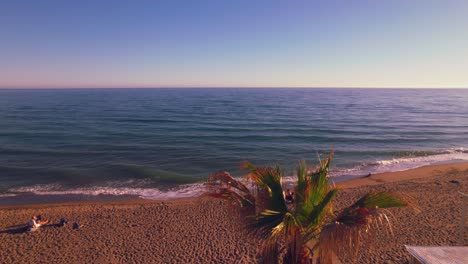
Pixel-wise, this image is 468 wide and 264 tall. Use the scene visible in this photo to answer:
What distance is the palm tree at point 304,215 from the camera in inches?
141

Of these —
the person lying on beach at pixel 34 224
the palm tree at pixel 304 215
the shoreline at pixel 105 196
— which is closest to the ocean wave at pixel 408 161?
the shoreline at pixel 105 196

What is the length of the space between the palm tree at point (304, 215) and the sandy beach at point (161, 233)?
325 cm

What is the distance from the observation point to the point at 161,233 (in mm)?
11328

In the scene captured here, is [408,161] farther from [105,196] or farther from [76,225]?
[76,225]

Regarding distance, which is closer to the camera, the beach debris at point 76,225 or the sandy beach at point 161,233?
the sandy beach at point 161,233

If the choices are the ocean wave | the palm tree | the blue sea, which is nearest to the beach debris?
the blue sea

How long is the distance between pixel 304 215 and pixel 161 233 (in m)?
8.66

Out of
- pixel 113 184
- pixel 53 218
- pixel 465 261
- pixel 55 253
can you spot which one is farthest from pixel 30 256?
pixel 465 261

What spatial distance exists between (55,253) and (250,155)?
17876 mm

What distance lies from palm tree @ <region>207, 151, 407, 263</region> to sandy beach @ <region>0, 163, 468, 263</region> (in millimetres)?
3247

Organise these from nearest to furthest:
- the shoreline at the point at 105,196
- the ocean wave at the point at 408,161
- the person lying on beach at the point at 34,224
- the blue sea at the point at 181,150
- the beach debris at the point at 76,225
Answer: the person lying on beach at the point at 34,224 → the beach debris at the point at 76,225 → the shoreline at the point at 105,196 → the blue sea at the point at 181,150 → the ocean wave at the point at 408,161

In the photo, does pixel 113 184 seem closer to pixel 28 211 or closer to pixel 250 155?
pixel 28 211

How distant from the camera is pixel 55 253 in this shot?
9.90 metres

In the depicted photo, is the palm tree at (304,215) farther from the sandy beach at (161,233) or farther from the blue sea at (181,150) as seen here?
the blue sea at (181,150)
